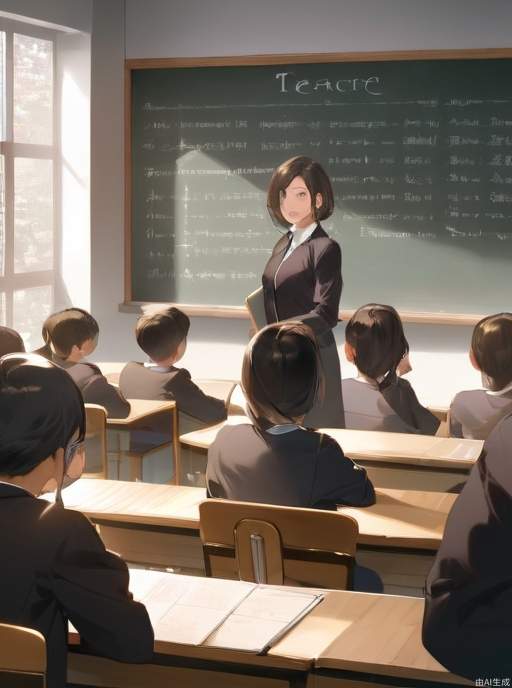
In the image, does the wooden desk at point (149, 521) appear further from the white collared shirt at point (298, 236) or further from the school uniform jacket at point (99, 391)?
the white collared shirt at point (298, 236)

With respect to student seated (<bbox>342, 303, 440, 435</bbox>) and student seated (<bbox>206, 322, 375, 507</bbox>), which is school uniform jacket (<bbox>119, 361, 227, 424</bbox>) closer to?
student seated (<bbox>342, 303, 440, 435</bbox>)

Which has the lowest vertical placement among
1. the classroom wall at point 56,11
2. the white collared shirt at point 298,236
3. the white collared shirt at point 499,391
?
the white collared shirt at point 499,391

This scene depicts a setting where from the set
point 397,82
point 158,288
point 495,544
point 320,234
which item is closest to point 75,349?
point 320,234

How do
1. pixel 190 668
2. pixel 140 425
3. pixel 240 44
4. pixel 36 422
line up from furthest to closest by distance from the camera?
pixel 240 44, pixel 140 425, pixel 190 668, pixel 36 422

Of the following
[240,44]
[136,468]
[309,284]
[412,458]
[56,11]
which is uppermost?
[56,11]

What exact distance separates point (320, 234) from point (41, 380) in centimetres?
274

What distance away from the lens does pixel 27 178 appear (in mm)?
6395

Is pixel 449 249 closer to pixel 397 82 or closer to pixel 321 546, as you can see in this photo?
pixel 397 82

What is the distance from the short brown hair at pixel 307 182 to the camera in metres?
4.32

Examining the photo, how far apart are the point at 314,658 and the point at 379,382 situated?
218cm

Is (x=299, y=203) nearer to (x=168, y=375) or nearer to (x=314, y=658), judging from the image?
(x=168, y=375)

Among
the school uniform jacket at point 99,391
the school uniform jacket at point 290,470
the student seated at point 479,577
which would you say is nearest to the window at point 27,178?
the school uniform jacket at point 99,391

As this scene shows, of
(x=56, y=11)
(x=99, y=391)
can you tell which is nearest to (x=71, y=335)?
(x=99, y=391)

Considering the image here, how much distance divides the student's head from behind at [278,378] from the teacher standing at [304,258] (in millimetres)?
1510
